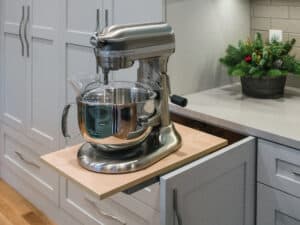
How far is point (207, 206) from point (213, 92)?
0.78 m

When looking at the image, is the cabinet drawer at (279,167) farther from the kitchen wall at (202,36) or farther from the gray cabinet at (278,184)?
the kitchen wall at (202,36)

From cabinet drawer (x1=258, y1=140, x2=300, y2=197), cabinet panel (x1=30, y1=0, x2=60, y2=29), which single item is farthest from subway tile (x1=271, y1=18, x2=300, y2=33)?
cabinet panel (x1=30, y1=0, x2=60, y2=29)

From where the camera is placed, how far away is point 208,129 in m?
1.71

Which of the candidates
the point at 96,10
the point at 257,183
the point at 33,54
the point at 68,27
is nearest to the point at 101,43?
the point at 257,183

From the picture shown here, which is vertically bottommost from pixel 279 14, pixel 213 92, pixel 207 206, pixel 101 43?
pixel 207 206

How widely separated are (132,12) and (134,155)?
80cm

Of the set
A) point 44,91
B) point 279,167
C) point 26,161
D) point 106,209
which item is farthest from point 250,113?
point 26,161

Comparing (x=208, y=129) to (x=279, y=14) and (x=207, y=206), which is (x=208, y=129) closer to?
(x=207, y=206)

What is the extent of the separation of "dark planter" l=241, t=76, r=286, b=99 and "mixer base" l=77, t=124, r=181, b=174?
1.93 feet

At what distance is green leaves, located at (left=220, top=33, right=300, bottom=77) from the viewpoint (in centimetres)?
178

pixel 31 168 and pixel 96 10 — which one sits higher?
pixel 96 10

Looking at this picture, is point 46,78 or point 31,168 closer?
point 46,78

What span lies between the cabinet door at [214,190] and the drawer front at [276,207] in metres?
0.03

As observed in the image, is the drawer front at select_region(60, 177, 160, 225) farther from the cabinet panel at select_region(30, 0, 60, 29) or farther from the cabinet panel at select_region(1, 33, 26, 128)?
the cabinet panel at select_region(30, 0, 60, 29)
